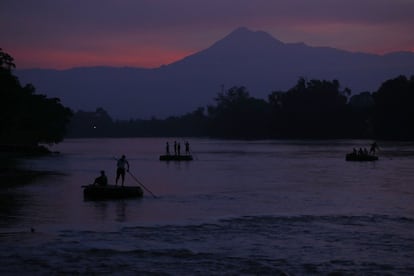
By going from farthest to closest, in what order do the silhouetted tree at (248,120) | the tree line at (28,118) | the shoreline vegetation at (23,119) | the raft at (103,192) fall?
1. the silhouetted tree at (248,120)
2. the tree line at (28,118)
3. the shoreline vegetation at (23,119)
4. the raft at (103,192)

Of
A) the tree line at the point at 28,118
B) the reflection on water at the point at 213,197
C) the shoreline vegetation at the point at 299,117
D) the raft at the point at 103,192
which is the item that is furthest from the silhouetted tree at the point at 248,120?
the raft at the point at 103,192

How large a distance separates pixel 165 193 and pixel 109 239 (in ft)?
45.5

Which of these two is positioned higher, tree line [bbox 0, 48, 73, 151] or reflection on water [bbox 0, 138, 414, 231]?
tree line [bbox 0, 48, 73, 151]

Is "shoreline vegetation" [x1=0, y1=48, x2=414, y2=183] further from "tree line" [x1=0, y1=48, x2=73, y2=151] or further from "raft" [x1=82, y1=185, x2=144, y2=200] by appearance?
"raft" [x1=82, y1=185, x2=144, y2=200]

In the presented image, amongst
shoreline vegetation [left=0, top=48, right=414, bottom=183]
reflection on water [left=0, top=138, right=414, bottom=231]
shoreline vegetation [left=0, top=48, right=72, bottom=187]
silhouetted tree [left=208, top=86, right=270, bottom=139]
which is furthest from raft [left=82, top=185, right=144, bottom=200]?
silhouetted tree [left=208, top=86, right=270, bottom=139]

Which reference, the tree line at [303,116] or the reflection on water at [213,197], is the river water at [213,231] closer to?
the reflection on water at [213,197]

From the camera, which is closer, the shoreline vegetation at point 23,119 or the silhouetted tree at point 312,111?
the shoreline vegetation at point 23,119

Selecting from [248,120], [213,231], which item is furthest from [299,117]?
[213,231]

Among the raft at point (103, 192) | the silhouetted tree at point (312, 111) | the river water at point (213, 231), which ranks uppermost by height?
the silhouetted tree at point (312, 111)

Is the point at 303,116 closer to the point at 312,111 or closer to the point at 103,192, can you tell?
the point at 312,111

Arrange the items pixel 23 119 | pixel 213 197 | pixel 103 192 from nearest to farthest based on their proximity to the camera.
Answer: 1. pixel 103 192
2. pixel 213 197
3. pixel 23 119

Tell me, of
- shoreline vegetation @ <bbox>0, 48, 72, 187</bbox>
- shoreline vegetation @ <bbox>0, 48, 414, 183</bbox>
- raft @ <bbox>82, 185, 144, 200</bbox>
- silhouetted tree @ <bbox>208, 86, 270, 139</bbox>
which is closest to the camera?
raft @ <bbox>82, 185, 144, 200</bbox>

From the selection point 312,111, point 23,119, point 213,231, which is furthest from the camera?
point 312,111

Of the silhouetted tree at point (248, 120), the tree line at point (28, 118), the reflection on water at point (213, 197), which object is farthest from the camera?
the silhouetted tree at point (248, 120)
